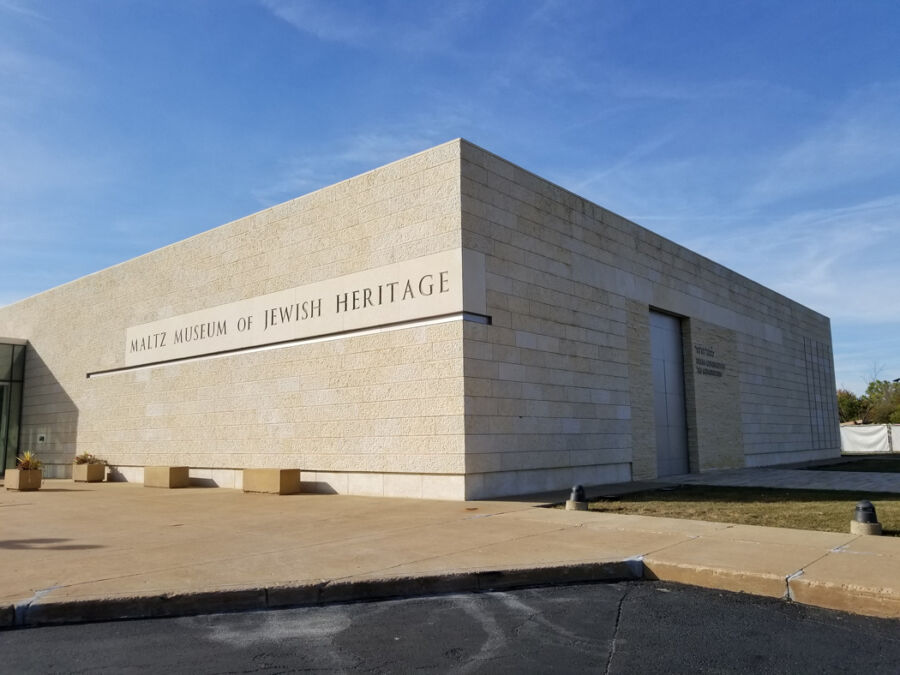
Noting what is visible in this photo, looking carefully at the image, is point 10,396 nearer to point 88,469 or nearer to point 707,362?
point 88,469

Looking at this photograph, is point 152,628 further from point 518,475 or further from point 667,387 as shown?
point 667,387

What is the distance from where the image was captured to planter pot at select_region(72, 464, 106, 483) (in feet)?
69.4

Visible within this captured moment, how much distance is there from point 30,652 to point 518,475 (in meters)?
9.95

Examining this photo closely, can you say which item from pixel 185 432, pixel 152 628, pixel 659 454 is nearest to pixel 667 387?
pixel 659 454

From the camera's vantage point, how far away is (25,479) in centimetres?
1847

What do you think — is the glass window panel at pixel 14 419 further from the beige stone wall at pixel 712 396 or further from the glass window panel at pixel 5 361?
the beige stone wall at pixel 712 396

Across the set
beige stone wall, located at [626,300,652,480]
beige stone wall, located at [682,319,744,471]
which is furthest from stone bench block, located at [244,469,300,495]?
beige stone wall, located at [682,319,744,471]

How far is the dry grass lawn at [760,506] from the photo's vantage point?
33.0 ft

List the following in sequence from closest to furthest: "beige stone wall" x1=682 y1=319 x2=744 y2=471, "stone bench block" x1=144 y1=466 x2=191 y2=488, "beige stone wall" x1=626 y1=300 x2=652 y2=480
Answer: "beige stone wall" x1=626 y1=300 x2=652 y2=480, "stone bench block" x1=144 y1=466 x2=191 y2=488, "beige stone wall" x1=682 y1=319 x2=744 y2=471

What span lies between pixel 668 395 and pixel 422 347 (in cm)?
902

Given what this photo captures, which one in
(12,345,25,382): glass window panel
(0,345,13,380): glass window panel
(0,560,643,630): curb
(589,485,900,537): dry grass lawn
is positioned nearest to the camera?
(0,560,643,630): curb

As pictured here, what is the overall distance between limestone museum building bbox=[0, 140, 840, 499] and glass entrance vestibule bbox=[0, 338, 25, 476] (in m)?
3.38

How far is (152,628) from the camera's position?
5445 mm

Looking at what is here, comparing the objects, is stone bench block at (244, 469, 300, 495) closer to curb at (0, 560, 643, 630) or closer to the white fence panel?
curb at (0, 560, 643, 630)
